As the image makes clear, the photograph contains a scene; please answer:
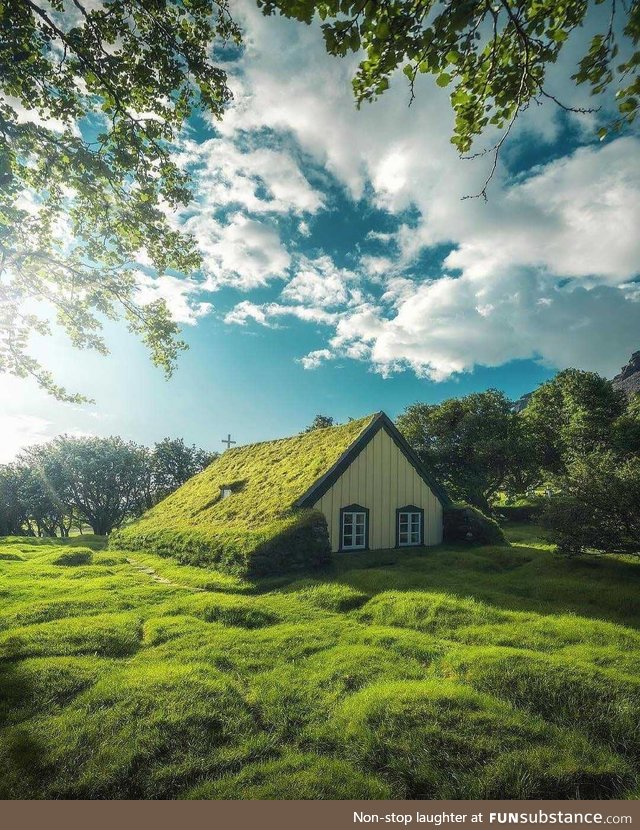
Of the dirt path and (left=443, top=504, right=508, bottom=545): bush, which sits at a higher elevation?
(left=443, top=504, right=508, bottom=545): bush

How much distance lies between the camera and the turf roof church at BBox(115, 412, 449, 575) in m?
14.5

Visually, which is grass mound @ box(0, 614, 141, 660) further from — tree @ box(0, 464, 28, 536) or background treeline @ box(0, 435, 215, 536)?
tree @ box(0, 464, 28, 536)

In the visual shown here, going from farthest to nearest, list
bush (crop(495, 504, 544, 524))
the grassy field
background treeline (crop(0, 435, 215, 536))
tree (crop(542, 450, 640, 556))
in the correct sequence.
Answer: background treeline (crop(0, 435, 215, 536)) < bush (crop(495, 504, 544, 524)) < tree (crop(542, 450, 640, 556)) < the grassy field

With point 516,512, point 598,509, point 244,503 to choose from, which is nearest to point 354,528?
point 244,503

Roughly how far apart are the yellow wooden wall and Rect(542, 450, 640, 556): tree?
7108mm

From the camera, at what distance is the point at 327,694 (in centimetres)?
598

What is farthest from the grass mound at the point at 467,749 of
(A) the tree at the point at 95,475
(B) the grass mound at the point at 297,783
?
(A) the tree at the point at 95,475

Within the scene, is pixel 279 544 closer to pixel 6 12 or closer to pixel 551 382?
pixel 6 12

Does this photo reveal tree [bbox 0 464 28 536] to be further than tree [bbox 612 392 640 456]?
Yes

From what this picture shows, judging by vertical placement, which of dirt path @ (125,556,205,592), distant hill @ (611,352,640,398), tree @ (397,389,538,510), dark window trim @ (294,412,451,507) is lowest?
dirt path @ (125,556,205,592)

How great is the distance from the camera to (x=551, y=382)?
157ft

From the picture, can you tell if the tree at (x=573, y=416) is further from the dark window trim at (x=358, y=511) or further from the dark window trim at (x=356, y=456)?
the dark window trim at (x=358, y=511)

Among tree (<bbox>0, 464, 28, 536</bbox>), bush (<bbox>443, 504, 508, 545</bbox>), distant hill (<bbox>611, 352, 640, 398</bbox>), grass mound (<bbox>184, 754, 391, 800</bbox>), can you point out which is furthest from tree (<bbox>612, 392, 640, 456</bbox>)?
distant hill (<bbox>611, 352, 640, 398</bbox>)

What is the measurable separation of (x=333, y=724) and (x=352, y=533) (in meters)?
12.5
